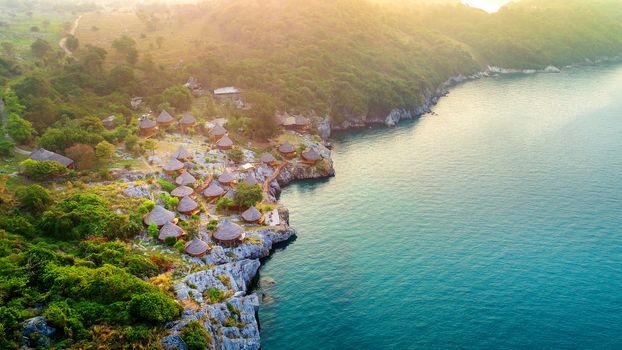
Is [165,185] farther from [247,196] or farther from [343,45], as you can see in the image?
[343,45]

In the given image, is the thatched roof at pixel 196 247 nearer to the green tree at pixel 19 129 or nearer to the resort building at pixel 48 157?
the resort building at pixel 48 157

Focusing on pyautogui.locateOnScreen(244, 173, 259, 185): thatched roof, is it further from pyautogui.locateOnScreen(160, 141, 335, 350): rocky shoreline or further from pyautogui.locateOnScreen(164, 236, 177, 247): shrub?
pyautogui.locateOnScreen(164, 236, 177, 247): shrub

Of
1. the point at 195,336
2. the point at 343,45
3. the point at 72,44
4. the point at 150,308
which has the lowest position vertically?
the point at 195,336

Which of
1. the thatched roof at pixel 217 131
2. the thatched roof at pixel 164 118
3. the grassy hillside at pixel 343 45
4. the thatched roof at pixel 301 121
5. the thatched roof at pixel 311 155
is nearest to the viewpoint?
the thatched roof at pixel 311 155

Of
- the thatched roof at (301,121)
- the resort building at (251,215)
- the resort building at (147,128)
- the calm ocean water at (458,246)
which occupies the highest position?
the resort building at (147,128)

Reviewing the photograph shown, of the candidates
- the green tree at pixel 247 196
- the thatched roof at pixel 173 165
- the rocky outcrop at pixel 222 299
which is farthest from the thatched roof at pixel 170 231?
the thatched roof at pixel 173 165

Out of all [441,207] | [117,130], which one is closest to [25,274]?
[117,130]

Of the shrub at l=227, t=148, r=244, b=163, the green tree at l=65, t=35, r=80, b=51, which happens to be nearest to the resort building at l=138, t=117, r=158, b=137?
the shrub at l=227, t=148, r=244, b=163

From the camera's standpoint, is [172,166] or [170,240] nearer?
[170,240]

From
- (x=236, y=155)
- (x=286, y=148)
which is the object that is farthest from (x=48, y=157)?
(x=286, y=148)
